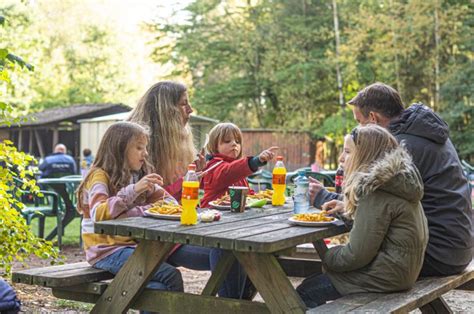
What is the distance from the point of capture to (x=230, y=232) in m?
3.63

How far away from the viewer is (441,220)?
4.14 meters

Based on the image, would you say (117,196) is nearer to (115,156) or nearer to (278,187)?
(115,156)

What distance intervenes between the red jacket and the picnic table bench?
1.63 feet

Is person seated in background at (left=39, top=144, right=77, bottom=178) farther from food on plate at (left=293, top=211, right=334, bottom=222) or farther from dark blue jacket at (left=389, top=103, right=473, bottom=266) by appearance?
dark blue jacket at (left=389, top=103, right=473, bottom=266)

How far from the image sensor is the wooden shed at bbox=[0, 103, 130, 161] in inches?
1280

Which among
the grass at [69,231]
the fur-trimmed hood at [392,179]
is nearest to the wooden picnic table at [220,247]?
the fur-trimmed hood at [392,179]

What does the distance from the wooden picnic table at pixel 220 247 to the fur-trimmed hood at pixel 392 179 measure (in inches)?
16.1

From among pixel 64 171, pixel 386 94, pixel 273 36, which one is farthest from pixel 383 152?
pixel 273 36

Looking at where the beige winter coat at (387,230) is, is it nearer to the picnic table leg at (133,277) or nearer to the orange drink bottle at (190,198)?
the orange drink bottle at (190,198)

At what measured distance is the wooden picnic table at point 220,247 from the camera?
3527 mm

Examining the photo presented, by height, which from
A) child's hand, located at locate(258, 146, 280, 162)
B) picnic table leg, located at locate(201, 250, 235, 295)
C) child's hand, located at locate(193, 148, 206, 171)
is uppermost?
child's hand, located at locate(258, 146, 280, 162)

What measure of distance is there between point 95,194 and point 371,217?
5.09 ft

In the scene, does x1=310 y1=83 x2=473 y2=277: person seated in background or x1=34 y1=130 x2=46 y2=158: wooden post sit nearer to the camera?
x1=310 y1=83 x2=473 y2=277: person seated in background

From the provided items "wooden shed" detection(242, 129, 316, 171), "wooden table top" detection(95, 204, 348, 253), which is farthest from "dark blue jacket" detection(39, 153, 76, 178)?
"wooden shed" detection(242, 129, 316, 171)
